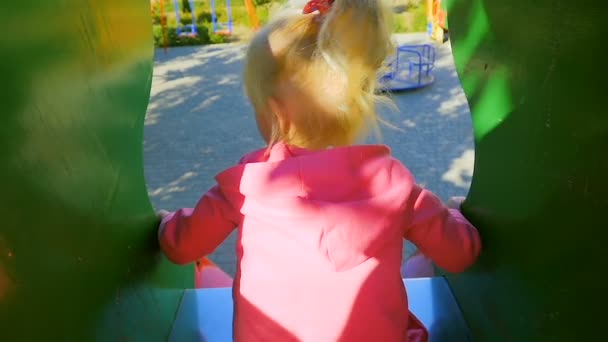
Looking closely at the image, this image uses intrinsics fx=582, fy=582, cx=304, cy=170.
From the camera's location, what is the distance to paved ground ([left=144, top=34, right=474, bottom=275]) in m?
5.14

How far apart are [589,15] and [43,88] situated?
0.94 m

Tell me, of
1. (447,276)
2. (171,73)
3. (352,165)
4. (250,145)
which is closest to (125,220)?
(352,165)

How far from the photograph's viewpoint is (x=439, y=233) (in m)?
1.43

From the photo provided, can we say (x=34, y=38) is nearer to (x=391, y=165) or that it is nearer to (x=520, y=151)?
(x=391, y=165)

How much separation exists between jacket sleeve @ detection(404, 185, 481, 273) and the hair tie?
0.45 m

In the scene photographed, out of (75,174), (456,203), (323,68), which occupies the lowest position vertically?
(456,203)

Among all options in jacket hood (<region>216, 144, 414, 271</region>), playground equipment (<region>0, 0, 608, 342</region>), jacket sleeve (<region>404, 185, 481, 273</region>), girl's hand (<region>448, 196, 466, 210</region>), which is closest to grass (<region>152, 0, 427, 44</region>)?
girl's hand (<region>448, 196, 466, 210</region>)

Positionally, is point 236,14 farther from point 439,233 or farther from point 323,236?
point 323,236

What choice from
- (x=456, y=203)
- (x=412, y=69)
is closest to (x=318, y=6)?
(x=456, y=203)

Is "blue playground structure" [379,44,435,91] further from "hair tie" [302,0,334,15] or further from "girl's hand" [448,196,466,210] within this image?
"hair tie" [302,0,334,15]

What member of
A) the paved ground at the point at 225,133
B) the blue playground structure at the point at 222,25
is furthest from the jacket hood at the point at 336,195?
the blue playground structure at the point at 222,25

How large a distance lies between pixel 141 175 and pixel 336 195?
2.33 feet

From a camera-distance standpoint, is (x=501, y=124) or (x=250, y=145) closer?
(x=501, y=124)

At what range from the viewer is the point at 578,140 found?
3.40 feet
